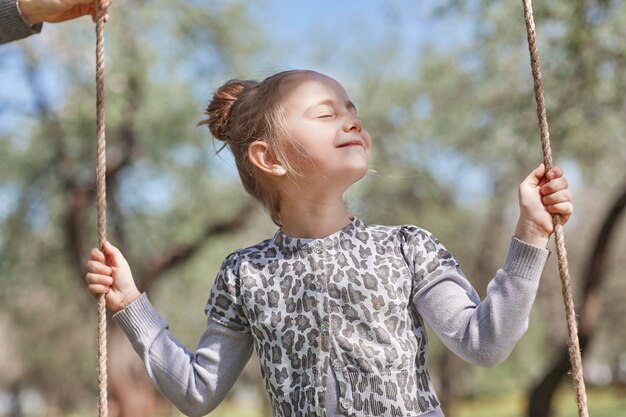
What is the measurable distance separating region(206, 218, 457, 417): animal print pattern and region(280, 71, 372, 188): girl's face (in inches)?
Answer: 5.5

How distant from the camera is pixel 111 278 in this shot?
209 cm

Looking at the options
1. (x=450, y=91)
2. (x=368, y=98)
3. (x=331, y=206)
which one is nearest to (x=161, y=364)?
(x=331, y=206)

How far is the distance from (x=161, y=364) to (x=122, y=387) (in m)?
9.23

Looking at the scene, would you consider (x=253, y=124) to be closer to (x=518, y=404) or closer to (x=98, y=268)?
(x=98, y=268)

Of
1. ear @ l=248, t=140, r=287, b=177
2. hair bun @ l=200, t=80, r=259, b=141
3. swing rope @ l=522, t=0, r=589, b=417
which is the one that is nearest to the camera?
swing rope @ l=522, t=0, r=589, b=417

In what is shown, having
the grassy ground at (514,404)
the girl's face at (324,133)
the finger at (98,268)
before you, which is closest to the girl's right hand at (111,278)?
the finger at (98,268)

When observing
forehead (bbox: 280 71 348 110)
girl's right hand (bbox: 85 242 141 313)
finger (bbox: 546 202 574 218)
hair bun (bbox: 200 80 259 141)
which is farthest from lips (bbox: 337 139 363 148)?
girl's right hand (bbox: 85 242 141 313)

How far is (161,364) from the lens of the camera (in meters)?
2.05

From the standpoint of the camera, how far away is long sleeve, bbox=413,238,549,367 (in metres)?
1.71

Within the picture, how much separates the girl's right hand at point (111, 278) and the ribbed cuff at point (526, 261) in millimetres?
878

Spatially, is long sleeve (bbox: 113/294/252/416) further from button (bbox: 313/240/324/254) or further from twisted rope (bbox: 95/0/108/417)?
button (bbox: 313/240/324/254)

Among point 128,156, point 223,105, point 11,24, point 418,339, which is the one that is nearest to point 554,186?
point 418,339

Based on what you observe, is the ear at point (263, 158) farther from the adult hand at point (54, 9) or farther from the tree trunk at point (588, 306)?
the tree trunk at point (588, 306)

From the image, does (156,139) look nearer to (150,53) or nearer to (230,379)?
(150,53)
